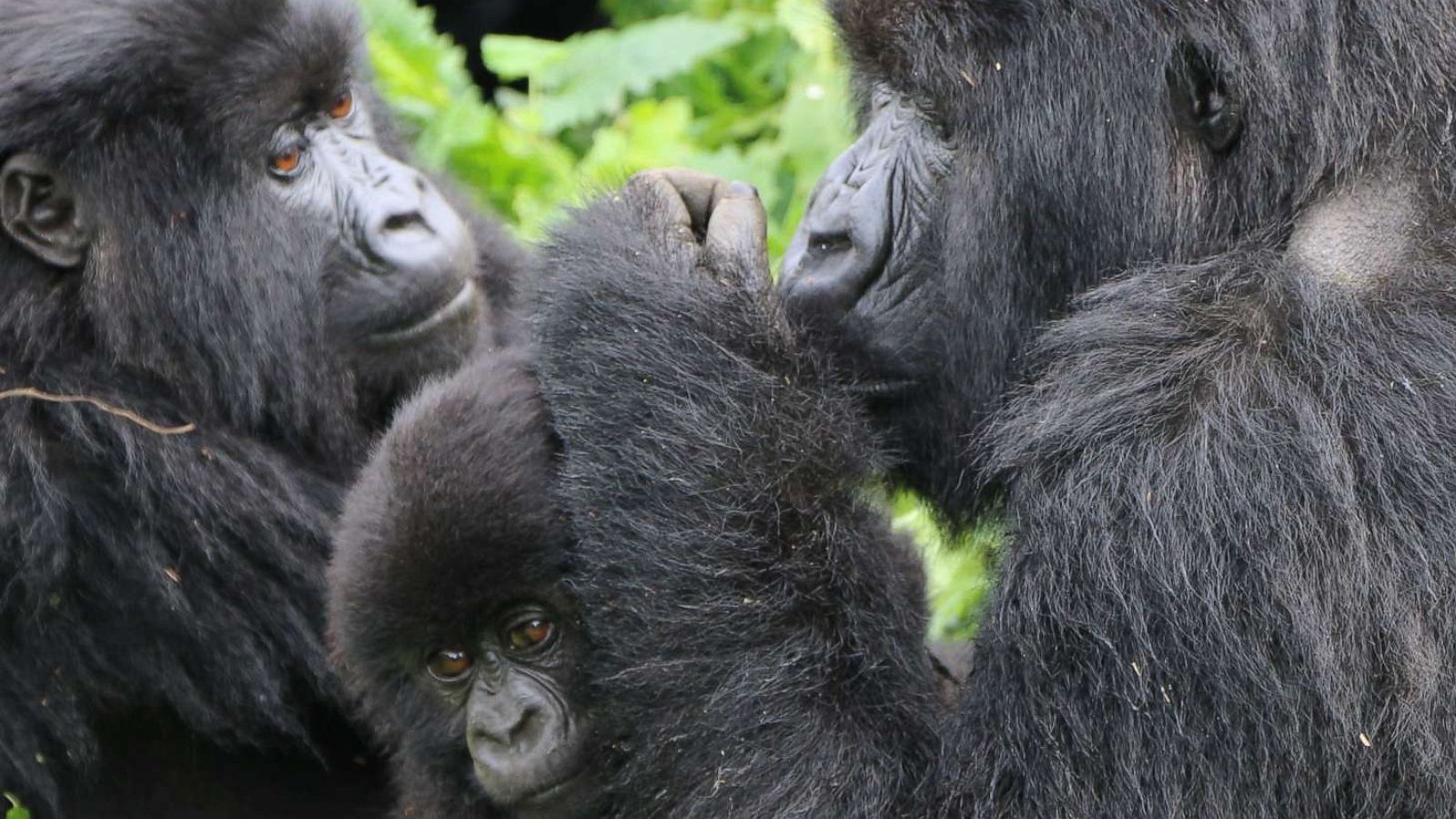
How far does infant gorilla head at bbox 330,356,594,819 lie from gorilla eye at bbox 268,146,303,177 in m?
0.85

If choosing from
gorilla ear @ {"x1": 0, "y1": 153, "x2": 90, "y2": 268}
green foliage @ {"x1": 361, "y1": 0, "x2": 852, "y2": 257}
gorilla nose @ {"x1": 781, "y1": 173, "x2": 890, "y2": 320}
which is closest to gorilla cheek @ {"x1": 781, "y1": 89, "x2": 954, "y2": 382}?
gorilla nose @ {"x1": 781, "y1": 173, "x2": 890, "y2": 320}

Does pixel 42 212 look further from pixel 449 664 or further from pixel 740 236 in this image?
pixel 740 236

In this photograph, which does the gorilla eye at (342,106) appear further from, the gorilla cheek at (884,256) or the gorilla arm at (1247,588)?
the gorilla arm at (1247,588)

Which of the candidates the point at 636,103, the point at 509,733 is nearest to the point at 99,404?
the point at 509,733

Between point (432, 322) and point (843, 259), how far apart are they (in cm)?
95

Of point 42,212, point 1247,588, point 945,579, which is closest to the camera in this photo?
point 1247,588

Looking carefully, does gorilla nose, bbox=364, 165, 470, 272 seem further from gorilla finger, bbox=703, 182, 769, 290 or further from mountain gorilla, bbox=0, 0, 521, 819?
gorilla finger, bbox=703, 182, 769, 290

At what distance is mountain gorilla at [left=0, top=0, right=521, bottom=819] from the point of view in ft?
10.3

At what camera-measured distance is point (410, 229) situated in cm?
350

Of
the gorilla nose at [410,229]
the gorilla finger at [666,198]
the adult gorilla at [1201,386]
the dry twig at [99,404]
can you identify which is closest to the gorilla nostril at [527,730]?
the adult gorilla at [1201,386]

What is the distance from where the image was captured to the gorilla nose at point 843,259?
2.85 m

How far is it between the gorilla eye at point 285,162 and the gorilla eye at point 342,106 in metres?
0.17

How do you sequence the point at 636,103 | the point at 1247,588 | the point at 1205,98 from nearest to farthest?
1. the point at 1247,588
2. the point at 1205,98
3. the point at 636,103

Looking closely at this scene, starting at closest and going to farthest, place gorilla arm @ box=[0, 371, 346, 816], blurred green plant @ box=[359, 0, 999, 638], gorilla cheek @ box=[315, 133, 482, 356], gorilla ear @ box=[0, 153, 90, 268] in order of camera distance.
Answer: gorilla arm @ box=[0, 371, 346, 816] < gorilla ear @ box=[0, 153, 90, 268] < gorilla cheek @ box=[315, 133, 482, 356] < blurred green plant @ box=[359, 0, 999, 638]
